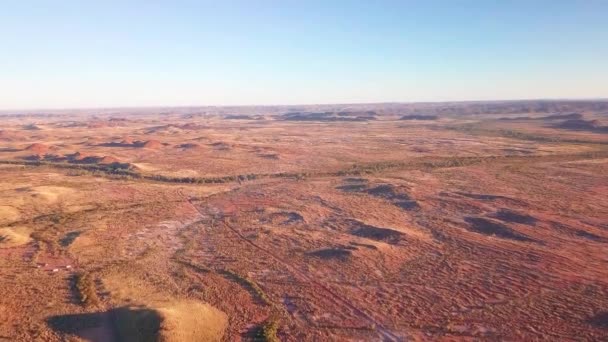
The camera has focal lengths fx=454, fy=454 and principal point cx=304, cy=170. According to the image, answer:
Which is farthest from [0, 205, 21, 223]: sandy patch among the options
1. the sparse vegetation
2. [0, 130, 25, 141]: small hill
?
[0, 130, 25, 141]: small hill

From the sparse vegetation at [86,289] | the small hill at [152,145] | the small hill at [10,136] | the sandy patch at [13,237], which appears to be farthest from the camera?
the small hill at [10,136]

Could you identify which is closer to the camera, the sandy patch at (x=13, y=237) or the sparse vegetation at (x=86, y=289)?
the sparse vegetation at (x=86, y=289)

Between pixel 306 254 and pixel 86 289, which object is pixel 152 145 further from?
pixel 86 289

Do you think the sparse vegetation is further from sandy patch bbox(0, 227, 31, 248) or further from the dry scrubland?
sandy patch bbox(0, 227, 31, 248)

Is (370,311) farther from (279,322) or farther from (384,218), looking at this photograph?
(384,218)

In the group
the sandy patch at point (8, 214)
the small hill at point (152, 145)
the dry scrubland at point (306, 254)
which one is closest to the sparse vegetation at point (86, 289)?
the dry scrubland at point (306, 254)

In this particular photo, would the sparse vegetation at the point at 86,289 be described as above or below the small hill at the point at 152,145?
below

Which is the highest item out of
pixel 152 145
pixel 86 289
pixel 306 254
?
pixel 152 145

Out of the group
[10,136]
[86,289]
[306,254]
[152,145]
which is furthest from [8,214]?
[10,136]

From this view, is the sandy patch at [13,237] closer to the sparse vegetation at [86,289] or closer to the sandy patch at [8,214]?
the sandy patch at [8,214]
